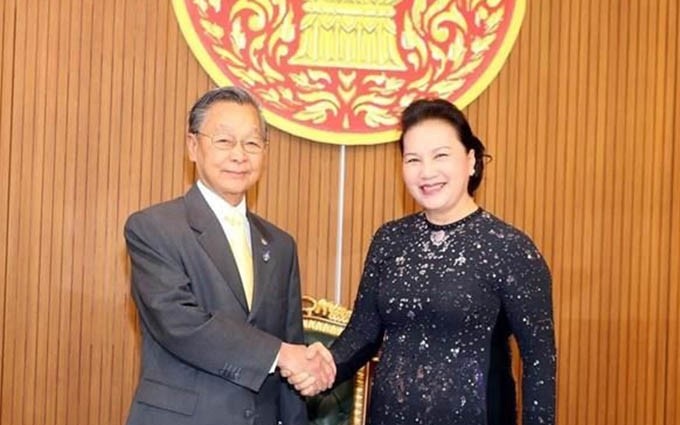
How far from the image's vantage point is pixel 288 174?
3023mm

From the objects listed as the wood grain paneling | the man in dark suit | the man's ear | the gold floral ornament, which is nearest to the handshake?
the man in dark suit

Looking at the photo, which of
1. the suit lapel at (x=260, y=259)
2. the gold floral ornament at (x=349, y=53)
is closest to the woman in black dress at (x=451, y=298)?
the suit lapel at (x=260, y=259)

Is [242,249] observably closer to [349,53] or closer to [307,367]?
[307,367]

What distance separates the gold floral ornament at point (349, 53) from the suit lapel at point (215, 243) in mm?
769

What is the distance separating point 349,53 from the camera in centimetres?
302

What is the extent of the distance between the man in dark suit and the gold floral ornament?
662 mm

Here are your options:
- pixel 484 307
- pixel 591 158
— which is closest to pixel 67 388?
pixel 484 307

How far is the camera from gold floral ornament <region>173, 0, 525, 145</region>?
2959mm

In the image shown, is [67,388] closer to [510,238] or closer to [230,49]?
[230,49]

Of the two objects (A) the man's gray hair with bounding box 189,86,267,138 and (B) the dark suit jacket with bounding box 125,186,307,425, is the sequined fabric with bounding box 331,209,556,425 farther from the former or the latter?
(A) the man's gray hair with bounding box 189,86,267,138

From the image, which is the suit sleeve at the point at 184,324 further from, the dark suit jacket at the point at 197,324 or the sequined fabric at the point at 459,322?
the sequined fabric at the point at 459,322

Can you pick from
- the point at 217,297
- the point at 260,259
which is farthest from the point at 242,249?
the point at 217,297

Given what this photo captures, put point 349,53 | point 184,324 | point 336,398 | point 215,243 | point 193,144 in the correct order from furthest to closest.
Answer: point 349,53, point 336,398, point 193,144, point 215,243, point 184,324

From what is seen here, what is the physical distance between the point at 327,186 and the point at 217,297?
0.94 m
